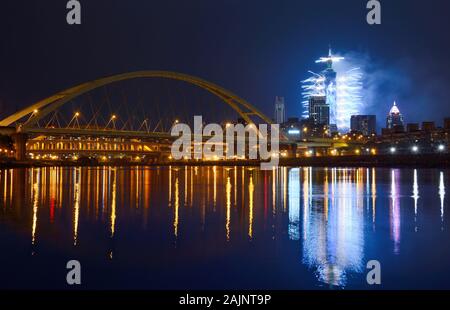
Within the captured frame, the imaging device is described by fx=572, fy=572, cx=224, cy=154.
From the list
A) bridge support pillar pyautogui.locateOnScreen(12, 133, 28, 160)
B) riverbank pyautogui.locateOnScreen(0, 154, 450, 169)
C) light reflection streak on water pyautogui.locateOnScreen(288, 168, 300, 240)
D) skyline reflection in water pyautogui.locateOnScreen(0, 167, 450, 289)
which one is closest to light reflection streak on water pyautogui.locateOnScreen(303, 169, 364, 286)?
skyline reflection in water pyautogui.locateOnScreen(0, 167, 450, 289)

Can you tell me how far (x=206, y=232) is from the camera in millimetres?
14188

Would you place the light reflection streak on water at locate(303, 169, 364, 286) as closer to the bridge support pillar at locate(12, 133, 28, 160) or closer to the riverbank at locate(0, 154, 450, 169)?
the riverbank at locate(0, 154, 450, 169)

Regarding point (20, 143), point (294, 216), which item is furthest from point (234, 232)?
point (20, 143)

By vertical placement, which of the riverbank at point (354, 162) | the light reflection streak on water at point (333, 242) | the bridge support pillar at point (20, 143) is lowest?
the light reflection streak on water at point (333, 242)

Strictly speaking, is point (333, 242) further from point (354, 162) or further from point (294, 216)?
point (354, 162)

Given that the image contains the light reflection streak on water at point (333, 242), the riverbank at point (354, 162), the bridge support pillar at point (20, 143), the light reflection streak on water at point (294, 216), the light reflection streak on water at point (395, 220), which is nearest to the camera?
the light reflection streak on water at point (333, 242)

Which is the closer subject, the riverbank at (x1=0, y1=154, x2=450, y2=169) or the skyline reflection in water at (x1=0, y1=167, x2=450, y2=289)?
the skyline reflection in water at (x1=0, y1=167, x2=450, y2=289)

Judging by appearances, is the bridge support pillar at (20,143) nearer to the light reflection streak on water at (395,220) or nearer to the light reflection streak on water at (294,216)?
the light reflection streak on water at (294,216)

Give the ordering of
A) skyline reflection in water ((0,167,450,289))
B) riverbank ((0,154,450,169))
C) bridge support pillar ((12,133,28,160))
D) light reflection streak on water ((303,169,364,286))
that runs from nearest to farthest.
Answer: light reflection streak on water ((303,169,364,286)) < skyline reflection in water ((0,167,450,289)) < bridge support pillar ((12,133,28,160)) < riverbank ((0,154,450,169))

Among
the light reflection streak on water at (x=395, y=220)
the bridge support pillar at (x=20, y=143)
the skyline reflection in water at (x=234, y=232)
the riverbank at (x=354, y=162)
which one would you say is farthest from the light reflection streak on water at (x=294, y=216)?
the bridge support pillar at (x=20, y=143)

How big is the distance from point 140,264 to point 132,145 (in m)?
109

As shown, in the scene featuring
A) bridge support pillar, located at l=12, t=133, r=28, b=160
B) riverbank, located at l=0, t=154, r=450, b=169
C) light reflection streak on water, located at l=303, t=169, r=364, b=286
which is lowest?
light reflection streak on water, located at l=303, t=169, r=364, b=286

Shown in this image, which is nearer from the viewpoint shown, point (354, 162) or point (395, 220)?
point (395, 220)
